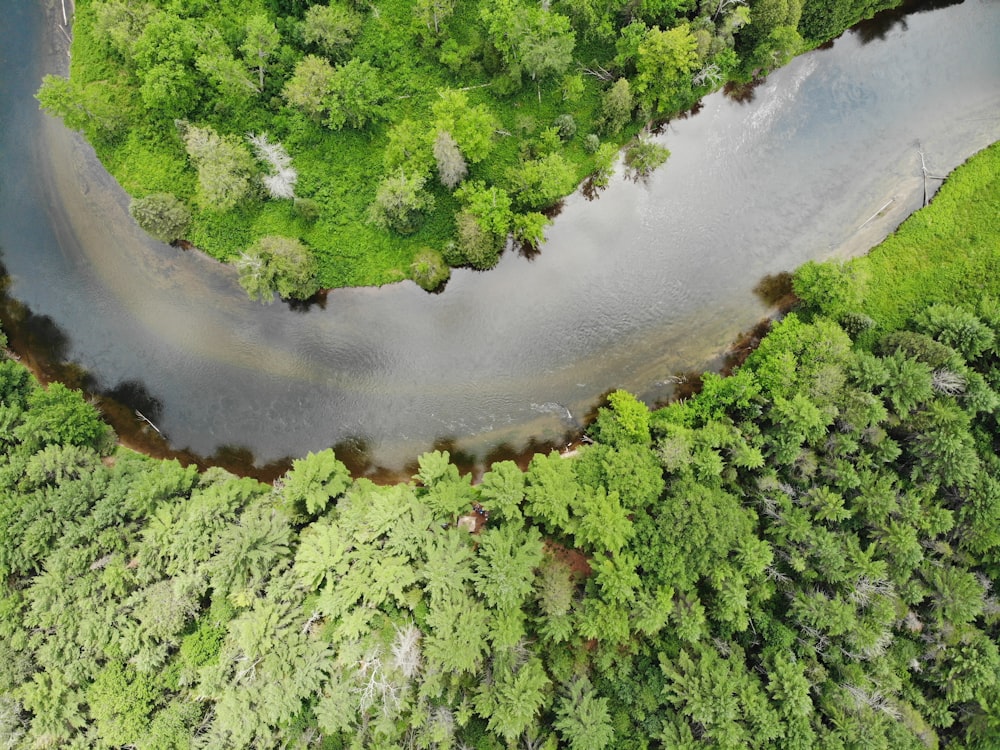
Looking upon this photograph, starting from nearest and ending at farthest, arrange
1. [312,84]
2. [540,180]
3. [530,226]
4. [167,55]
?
[167,55], [312,84], [540,180], [530,226]

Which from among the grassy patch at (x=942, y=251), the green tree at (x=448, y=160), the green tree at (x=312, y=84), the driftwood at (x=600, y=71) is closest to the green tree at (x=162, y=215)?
the green tree at (x=312, y=84)

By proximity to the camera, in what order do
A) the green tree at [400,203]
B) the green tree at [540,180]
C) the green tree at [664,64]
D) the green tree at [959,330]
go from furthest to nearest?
1. the green tree at [540,180]
2. the green tree at [400,203]
3. the green tree at [959,330]
4. the green tree at [664,64]

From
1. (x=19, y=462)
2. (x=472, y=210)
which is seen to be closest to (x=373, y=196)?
(x=472, y=210)

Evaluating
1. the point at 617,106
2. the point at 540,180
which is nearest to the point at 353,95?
the point at 540,180

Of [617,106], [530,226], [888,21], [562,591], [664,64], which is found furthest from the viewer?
[888,21]

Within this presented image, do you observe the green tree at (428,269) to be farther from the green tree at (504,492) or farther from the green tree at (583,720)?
the green tree at (583,720)

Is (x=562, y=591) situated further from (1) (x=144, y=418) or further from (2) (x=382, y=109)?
(2) (x=382, y=109)
